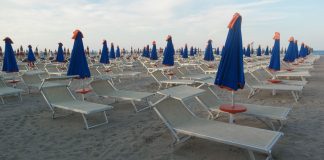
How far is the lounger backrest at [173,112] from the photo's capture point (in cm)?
412

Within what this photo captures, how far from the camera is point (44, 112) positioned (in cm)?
625

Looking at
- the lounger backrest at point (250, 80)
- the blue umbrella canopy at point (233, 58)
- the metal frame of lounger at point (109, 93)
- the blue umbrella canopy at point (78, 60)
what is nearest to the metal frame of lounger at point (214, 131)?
the blue umbrella canopy at point (233, 58)

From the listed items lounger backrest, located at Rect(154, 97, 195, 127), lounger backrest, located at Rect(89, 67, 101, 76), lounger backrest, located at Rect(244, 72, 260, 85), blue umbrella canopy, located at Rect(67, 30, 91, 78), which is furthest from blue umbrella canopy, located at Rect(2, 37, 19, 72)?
lounger backrest, located at Rect(244, 72, 260, 85)

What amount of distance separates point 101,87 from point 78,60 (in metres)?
0.87

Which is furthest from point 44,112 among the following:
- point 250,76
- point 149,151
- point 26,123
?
point 250,76

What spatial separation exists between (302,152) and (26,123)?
4888 mm

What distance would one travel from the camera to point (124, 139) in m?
4.47

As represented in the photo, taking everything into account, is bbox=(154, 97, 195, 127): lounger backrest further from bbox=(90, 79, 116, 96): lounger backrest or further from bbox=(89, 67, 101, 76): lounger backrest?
bbox=(89, 67, 101, 76): lounger backrest

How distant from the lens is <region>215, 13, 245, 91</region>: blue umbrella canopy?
4.28 metres

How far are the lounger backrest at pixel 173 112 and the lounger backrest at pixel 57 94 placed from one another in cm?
269

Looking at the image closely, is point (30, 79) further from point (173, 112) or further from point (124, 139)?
point (173, 112)

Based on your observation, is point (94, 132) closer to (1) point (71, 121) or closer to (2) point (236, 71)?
(1) point (71, 121)

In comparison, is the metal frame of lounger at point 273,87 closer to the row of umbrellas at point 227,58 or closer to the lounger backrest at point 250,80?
the lounger backrest at point 250,80

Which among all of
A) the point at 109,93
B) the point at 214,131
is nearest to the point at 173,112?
the point at 214,131
